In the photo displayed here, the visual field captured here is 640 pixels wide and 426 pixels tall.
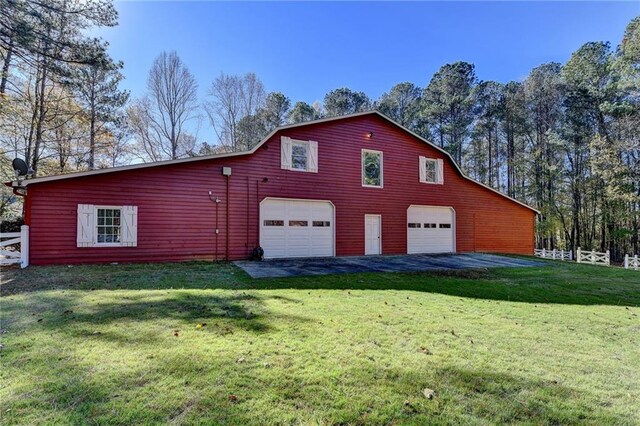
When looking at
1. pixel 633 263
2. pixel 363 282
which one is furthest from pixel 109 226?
pixel 633 263

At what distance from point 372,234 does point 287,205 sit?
3.96 metres

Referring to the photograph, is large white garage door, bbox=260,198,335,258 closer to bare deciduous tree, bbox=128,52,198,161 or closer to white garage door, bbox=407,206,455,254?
→ white garage door, bbox=407,206,455,254

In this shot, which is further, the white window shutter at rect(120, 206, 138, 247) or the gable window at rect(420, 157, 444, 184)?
the gable window at rect(420, 157, 444, 184)

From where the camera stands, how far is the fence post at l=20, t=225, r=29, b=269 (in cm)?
862

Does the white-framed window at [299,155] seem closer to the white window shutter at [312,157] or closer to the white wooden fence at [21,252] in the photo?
the white window shutter at [312,157]

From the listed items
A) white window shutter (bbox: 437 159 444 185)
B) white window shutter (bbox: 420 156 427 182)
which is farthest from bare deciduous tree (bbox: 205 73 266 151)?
white window shutter (bbox: 437 159 444 185)

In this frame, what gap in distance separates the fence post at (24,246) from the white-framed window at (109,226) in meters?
1.19

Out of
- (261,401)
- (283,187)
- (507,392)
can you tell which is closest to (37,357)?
(261,401)

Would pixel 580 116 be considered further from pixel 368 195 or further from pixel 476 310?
pixel 476 310

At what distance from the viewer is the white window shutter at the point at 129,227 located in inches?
390

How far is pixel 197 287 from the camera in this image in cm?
621

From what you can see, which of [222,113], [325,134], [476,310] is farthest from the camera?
[222,113]

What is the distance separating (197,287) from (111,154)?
1865 cm

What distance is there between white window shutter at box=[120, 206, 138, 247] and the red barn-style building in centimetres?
3
